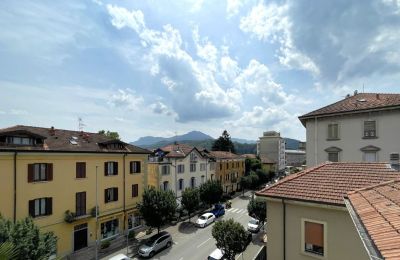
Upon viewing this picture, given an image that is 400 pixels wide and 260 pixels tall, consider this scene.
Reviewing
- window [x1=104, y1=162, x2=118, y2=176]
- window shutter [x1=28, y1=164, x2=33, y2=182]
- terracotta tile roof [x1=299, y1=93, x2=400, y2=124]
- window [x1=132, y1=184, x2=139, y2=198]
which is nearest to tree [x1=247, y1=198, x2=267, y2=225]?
terracotta tile roof [x1=299, y1=93, x2=400, y2=124]

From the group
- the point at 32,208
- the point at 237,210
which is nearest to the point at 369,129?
the point at 237,210

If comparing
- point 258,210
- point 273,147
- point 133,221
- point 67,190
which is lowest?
point 133,221

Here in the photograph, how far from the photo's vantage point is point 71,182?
89.5ft

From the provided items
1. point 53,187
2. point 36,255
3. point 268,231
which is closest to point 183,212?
point 53,187

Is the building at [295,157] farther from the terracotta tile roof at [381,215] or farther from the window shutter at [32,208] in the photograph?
the terracotta tile roof at [381,215]

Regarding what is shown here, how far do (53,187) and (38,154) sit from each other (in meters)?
3.50

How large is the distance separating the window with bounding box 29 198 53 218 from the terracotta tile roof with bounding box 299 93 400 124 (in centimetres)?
2712

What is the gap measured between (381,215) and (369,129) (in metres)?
25.0

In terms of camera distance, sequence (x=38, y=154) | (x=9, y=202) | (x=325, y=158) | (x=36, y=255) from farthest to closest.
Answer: (x=325, y=158)
(x=38, y=154)
(x=9, y=202)
(x=36, y=255)

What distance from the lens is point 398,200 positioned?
5941mm

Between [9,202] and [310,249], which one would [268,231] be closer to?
[310,249]

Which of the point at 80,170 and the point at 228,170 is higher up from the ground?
the point at 80,170

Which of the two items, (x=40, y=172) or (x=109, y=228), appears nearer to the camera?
(x=40, y=172)

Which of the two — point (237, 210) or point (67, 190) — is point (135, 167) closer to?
point (67, 190)
